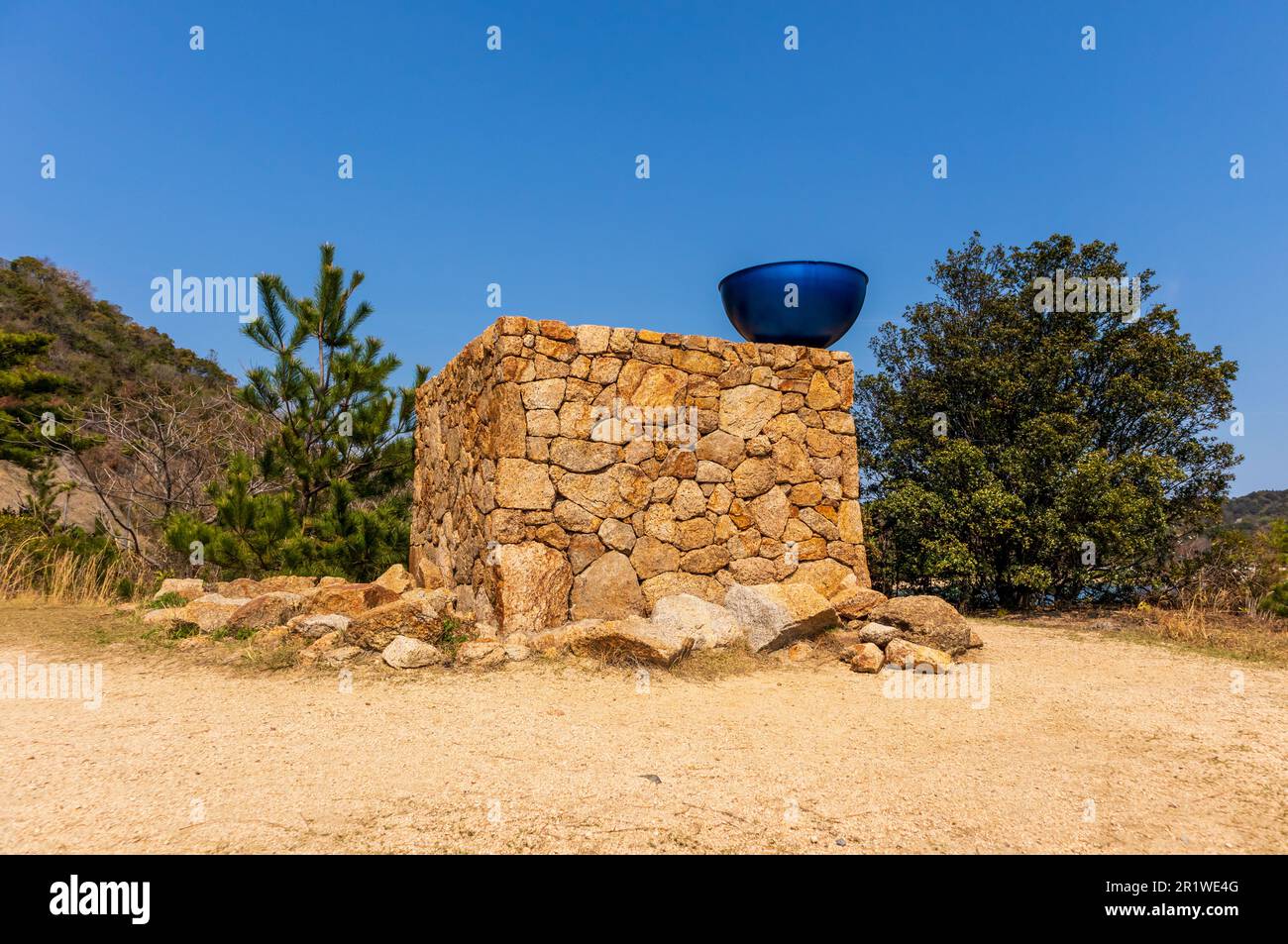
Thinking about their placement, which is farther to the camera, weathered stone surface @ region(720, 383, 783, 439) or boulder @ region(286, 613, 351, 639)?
weathered stone surface @ region(720, 383, 783, 439)

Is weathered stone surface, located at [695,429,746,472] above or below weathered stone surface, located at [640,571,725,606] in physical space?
above

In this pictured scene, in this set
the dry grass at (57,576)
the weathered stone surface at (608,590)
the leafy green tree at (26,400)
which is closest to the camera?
the weathered stone surface at (608,590)

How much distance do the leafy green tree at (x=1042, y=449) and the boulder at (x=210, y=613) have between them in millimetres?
7212

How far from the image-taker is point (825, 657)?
580 centimetres

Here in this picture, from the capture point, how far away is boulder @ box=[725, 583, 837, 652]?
5.84m

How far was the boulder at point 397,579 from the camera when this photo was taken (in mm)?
7608

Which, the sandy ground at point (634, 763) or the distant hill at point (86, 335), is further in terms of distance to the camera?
the distant hill at point (86, 335)

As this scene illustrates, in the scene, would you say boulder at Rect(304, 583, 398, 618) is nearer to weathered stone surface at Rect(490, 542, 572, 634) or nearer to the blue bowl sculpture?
weathered stone surface at Rect(490, 542, 572, 634)

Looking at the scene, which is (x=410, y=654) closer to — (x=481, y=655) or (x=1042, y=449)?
(x=481, y=655)

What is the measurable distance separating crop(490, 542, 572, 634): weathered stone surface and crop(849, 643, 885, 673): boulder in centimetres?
240

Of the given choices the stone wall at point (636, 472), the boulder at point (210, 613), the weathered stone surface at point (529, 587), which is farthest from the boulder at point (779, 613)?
the boulder at point (210, 613)

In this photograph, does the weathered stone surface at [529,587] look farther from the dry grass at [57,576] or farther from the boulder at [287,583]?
the dry grass at [57,576]

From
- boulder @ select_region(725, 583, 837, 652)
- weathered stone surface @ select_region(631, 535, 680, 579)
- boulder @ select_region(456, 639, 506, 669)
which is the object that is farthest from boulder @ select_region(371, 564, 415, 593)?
boulder @ select_region(725, 583, 837, 652)

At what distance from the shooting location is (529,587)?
19.9 feet
